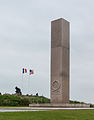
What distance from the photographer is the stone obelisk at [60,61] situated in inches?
998

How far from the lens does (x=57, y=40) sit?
26266 mm

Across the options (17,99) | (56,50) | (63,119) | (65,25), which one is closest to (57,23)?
(65,25)

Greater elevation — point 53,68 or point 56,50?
point 56,50

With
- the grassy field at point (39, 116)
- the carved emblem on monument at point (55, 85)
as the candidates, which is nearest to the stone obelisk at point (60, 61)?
the carved emblem on monument at point (55, 85)

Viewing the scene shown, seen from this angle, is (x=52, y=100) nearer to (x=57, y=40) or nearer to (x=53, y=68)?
(x=53, y=68)

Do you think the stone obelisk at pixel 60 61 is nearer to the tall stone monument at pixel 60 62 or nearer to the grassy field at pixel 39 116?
the tall stone monument at pixel 60 62

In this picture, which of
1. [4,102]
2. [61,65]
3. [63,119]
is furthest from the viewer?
[4,102]

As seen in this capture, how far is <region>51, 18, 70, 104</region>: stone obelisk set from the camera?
2536 centimetres

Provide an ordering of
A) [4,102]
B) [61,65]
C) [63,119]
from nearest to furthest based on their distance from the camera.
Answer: [63,119] < [61,65] < [4,102]

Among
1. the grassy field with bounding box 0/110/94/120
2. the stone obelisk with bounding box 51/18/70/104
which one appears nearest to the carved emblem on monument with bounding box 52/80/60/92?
the stone obelisk with bounding box 51/18/70/104

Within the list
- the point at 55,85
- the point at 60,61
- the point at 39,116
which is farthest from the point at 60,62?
the point at 39,116

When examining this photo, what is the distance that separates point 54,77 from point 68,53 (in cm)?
348

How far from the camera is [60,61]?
1006 inches

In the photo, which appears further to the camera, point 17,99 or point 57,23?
point 17,99
